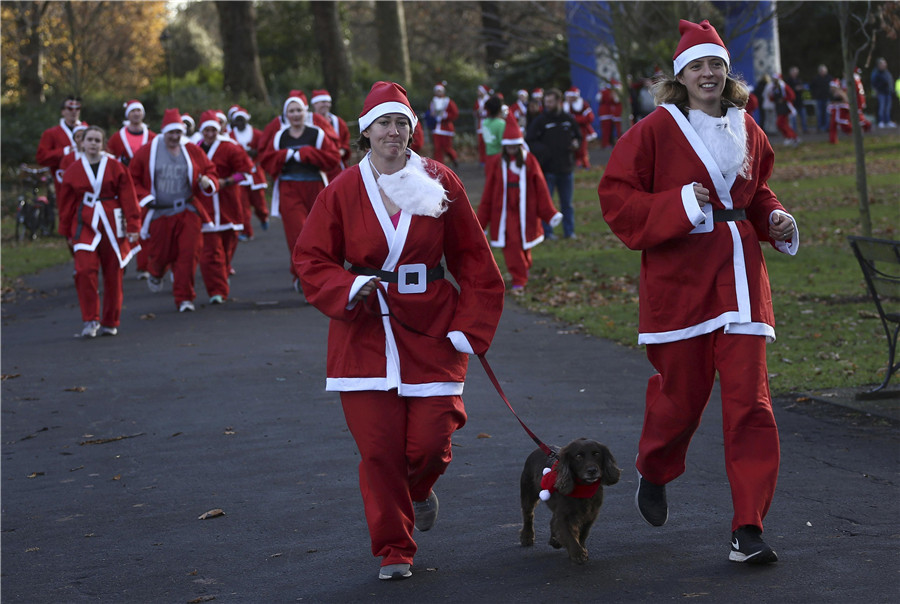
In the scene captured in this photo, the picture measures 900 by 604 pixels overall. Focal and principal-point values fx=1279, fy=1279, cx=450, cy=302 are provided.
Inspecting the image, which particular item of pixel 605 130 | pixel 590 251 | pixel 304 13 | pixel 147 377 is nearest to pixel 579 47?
pixel 605 130

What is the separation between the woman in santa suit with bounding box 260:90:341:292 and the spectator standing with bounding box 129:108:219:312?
750 millimetres

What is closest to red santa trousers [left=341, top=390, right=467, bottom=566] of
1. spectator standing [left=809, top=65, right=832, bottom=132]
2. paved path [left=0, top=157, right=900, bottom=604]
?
paved path [left=0, top=157, right=900, bottom=604]

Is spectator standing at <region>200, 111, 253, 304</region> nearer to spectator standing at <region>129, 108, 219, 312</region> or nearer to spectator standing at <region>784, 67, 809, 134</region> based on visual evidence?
spectator standing at <region>129, 108, 219, 312</region>

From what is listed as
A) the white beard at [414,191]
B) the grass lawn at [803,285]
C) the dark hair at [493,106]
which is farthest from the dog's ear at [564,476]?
the dark hair at [493,106]

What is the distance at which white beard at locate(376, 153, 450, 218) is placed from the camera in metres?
5.42

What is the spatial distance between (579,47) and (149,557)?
35.0 meters

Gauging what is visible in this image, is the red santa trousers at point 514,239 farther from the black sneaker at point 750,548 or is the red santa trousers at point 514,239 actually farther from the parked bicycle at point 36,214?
the parked bicycle at point 36,214

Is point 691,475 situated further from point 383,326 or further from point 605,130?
point 605,130

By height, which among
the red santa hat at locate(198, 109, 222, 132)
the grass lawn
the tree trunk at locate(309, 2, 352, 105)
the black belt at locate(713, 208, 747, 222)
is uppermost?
the tree trunk at locate(309, 2, 352, 105)

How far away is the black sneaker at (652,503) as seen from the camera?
5.68m

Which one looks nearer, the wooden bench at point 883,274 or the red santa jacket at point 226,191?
the wooden bench at point 883,274

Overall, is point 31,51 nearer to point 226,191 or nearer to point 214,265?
point 226,191

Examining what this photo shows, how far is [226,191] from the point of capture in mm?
15961

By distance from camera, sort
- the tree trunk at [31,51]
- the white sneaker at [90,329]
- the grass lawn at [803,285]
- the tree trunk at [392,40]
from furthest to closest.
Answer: the tree trunk at [392,40] < the tree trunk at [31,51] < the white sneaker at [90,329] < the grass lawn at [803,285]
